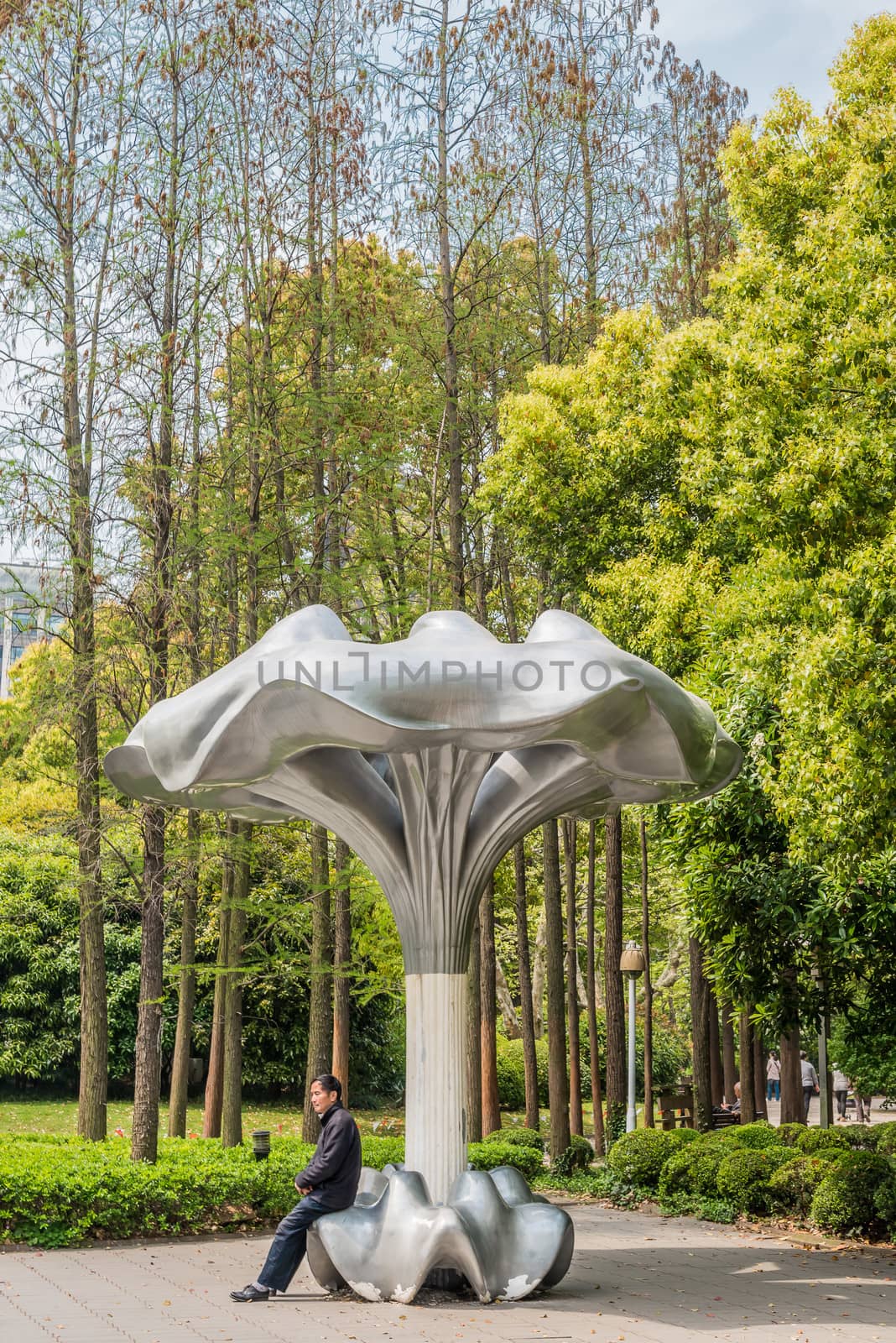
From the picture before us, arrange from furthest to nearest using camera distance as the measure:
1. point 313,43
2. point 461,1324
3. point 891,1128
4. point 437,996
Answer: point 313,43 → point 891,1128 → point 437,996 → point 461,1324

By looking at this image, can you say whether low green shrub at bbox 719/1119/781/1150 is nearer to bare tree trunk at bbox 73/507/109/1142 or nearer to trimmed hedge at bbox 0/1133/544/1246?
trimmed hedge at bbox 0/1133/544/1246

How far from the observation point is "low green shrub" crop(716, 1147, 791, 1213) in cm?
1157

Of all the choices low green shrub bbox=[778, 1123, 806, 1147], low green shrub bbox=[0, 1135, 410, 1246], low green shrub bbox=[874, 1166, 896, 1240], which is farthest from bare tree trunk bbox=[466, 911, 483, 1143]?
low green shrub bbox=[874, 1166, 896, 1240]

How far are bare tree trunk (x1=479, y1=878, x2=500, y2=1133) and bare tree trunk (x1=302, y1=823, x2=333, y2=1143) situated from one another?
2.95 m

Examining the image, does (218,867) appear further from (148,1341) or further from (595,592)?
(148,1341)

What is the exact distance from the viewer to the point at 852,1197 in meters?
10.4

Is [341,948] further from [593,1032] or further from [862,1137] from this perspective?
[593,1032]

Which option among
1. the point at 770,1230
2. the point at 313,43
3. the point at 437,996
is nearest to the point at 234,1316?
the point at 437,996

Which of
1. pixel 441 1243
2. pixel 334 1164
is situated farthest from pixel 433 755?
pixel 441 1243

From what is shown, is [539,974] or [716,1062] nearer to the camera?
[716,1062]

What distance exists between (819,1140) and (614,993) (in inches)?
214

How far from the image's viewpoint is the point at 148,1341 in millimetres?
6496

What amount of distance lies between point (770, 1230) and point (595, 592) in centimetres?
674

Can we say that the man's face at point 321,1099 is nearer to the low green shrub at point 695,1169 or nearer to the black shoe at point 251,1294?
the black shoe at point 251,1294
